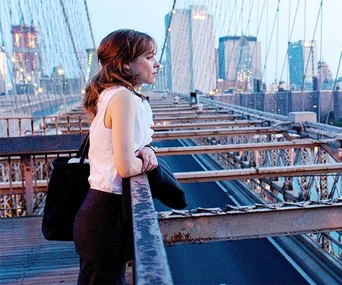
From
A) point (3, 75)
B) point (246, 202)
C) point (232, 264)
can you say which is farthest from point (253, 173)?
point (3, 75)

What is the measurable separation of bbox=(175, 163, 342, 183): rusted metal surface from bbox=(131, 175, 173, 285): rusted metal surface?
12.6 feet

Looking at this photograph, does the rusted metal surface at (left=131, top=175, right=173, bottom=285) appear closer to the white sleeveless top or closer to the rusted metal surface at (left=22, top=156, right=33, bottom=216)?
the white sleeveless top

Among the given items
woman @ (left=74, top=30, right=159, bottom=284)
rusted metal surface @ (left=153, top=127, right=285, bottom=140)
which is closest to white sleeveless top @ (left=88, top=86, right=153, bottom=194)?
woman @ (left=74, top=30, right=159, bottom=284)

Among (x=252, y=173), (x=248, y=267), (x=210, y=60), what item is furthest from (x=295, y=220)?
(x=210, y=60)

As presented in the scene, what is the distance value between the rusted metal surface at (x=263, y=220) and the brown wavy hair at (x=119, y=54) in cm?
136

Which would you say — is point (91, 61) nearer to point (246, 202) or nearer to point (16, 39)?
point (16, 39)

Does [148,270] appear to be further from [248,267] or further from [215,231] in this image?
[248,267]

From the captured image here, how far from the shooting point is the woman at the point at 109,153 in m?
1.74

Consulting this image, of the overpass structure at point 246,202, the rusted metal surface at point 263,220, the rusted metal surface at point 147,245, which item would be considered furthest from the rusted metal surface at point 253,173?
the rusted metal surface at point 147,245

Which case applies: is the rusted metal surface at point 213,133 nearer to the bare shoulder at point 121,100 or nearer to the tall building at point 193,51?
the bare shoulder at point 121,100

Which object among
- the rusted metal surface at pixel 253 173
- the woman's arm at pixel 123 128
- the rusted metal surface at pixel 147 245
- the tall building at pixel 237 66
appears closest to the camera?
the rusted metal surface at pixel 147 245

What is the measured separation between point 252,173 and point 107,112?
4.21m

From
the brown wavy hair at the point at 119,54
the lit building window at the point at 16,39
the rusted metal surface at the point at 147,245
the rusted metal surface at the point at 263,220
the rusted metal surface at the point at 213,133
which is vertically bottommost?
the rusted metal surface at the point at 213,133

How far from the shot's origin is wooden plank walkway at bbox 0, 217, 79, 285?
142 inches
